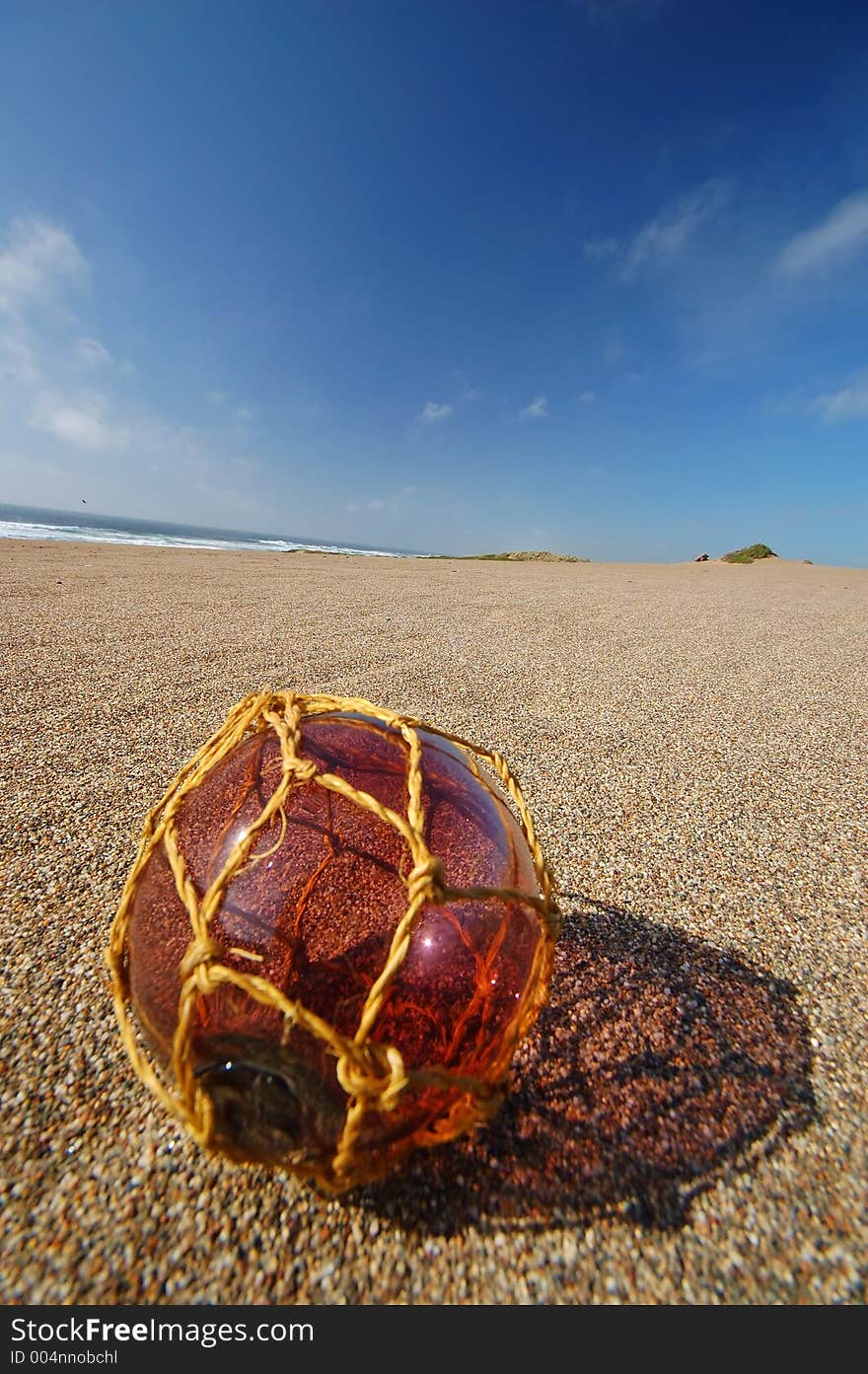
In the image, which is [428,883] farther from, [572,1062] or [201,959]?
[572,1062]

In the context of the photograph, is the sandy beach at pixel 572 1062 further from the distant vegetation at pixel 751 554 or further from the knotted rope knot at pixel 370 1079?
the distant vegetation at pixel 751 554

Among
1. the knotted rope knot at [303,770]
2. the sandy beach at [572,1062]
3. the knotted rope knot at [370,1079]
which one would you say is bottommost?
the sandy beach at [572,1062]

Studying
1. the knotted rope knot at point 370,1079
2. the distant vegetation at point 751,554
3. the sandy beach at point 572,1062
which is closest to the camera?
the knotted rope knot at point 370,1079

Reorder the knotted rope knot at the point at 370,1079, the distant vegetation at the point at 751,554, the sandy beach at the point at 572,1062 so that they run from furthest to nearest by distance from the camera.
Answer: the distant vegetation at the point at 751,554 → the sandy beach at the point at 572,1062 → the knotted rope knot at the point at 370,1079

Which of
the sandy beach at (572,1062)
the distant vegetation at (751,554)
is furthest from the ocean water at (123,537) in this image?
the sandy beach at (572,1062)

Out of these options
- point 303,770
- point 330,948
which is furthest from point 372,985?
point 303,770

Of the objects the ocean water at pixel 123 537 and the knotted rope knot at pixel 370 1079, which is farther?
the ocean water at pixel 123 537
